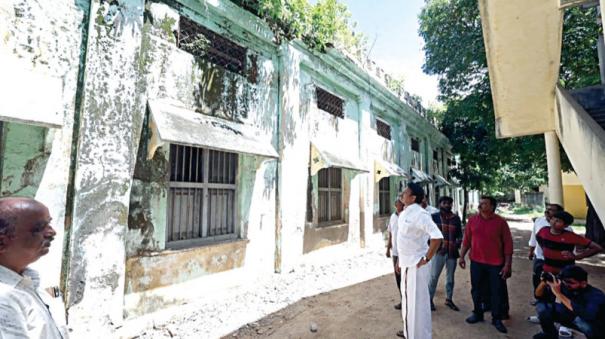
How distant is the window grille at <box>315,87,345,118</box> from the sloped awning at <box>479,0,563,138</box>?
3.42 meters

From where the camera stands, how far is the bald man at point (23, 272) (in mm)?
1059

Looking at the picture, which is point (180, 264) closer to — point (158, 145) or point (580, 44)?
point (158, 145)

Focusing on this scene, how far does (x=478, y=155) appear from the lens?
14.5 meters

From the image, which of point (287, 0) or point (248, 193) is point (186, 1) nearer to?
point (287, 0)

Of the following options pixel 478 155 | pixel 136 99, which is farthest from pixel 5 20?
A: pixel 478 155

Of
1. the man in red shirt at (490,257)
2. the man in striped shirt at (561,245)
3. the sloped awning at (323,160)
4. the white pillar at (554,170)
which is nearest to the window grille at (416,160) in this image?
the white pillar at (554,170)

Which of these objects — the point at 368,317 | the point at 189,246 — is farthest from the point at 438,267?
the point at 189,246

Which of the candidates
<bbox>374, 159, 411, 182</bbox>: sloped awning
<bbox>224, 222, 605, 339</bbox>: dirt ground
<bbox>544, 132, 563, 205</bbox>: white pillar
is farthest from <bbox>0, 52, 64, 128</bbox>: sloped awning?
<bbox>544, 132, 563, 205</bbox>: white pillar

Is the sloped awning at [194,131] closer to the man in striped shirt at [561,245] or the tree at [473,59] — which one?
the man in striped shirt at [561,245]

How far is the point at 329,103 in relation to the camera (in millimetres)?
7652

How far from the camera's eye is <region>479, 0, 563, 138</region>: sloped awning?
4.32 metres

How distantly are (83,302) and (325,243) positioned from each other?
481cm

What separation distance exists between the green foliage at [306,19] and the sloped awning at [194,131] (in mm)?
2119

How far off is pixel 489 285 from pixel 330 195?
4078 mm
